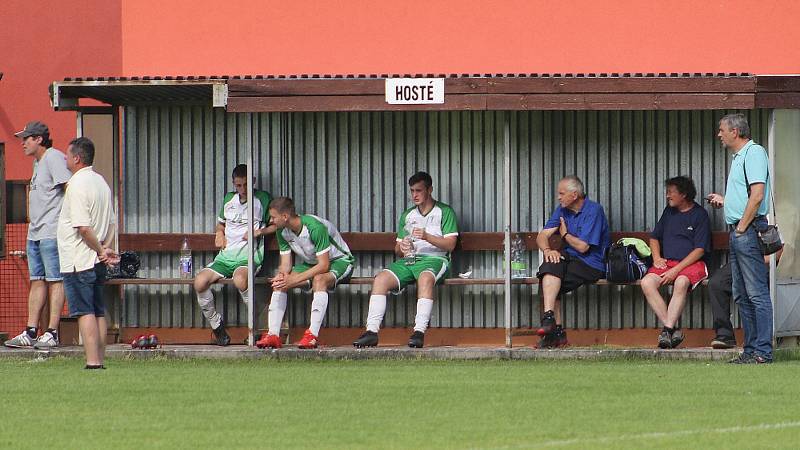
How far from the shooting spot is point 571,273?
14.0 m

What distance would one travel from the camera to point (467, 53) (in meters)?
17.4

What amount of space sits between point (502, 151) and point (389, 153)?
3.39 feet

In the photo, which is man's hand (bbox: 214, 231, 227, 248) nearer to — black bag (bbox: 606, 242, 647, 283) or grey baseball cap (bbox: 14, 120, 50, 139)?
grey baseball cap (bbox: 14, 120, 50, 139)

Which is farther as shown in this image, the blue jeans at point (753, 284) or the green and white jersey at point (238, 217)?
the green and white jersey at point (238, 217)

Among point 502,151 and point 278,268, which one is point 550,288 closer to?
point 502,151

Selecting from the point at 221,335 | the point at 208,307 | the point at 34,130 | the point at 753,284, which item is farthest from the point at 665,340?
the point at 34,130

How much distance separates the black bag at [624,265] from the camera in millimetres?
13984

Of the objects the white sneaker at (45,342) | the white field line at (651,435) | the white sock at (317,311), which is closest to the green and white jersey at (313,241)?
the white sock at (317,311)

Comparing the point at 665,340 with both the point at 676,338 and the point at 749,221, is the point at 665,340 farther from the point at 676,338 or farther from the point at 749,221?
the point at 749,221

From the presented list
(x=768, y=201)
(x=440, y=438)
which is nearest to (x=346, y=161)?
(x=768, y=201)

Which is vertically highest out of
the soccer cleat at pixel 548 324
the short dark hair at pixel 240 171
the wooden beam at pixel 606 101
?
the wooden beam at pixel 606 101

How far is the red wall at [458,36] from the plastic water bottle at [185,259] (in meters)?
2.97

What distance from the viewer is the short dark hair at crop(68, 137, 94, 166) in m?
12.0

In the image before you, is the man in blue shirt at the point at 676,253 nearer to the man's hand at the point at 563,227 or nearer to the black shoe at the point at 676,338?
the black shoe at the point at 676,338
